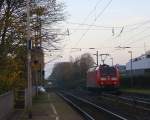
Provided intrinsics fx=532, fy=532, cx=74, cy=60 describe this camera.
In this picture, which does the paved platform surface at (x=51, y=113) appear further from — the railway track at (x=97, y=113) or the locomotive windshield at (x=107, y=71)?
the locomotive windshield at (x=107, y=71)

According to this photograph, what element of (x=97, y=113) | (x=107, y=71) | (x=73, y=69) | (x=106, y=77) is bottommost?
(x=97, y=113)

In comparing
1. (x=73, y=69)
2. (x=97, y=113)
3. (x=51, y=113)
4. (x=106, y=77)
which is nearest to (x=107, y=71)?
(x=106, y=77)

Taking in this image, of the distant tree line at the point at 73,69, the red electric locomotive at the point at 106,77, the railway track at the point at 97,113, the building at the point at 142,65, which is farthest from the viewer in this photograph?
the distant tree line at the point at 73,69


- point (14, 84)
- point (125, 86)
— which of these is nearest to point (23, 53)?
point (14, 84)

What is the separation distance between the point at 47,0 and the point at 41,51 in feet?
19.3

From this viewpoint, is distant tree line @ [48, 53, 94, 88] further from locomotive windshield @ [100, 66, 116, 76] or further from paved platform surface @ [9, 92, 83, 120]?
paved platform surface @ [9, 92, 83, 120]

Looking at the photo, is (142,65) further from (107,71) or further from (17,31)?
(17,31)

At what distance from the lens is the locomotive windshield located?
200 feet

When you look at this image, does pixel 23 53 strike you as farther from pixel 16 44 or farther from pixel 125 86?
pixel 125 86

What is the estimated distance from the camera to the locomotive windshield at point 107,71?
60844mm

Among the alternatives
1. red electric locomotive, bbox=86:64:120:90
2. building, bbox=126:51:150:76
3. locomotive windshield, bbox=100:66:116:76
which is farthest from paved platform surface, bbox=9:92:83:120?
building, bbox=126:51:150:76

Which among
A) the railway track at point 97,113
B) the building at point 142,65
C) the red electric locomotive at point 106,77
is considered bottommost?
the railway track at point 97,113

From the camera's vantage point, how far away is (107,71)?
201 ft

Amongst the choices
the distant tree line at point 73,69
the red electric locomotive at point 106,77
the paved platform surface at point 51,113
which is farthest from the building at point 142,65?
the paved platform surface at point 51,113
